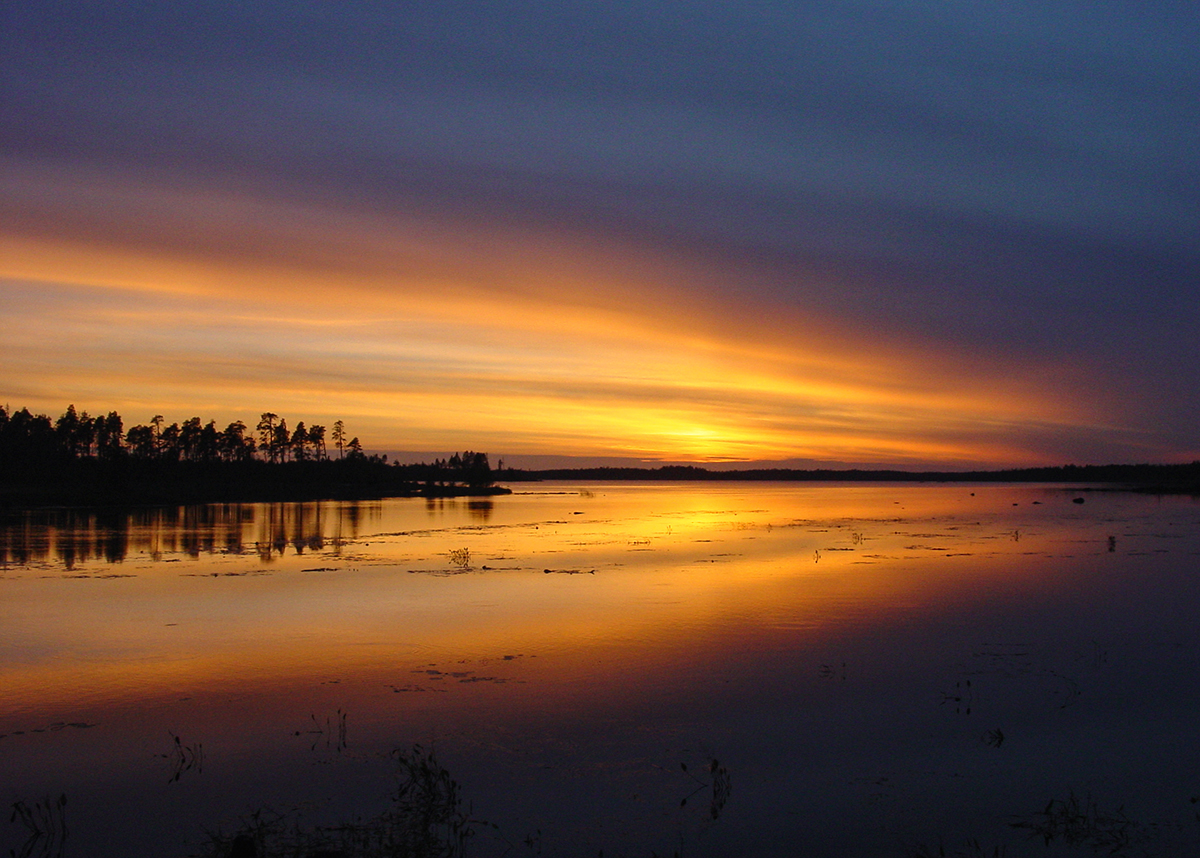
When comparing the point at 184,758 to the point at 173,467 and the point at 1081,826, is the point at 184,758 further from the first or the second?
the point at 173,467

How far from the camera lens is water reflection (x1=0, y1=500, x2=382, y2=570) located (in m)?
34.6

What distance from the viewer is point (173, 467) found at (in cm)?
11388

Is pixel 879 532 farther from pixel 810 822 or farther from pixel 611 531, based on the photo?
pixel 810 822

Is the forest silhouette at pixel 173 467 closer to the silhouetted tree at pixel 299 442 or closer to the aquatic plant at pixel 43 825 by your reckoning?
the silhouetted tree at pixel 299 442

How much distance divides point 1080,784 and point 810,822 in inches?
138

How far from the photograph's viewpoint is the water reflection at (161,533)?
Result: 34.6m

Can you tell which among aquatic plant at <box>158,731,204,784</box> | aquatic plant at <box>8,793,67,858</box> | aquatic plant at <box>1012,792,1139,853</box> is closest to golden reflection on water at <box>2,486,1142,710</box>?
aquatic plant at <box>158,731,204,784</box>

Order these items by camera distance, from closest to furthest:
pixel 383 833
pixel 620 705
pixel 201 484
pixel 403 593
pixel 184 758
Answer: pixel 383 833, pixel 184 758, pixel 620 705, pixel 403 593, pixel 201 484

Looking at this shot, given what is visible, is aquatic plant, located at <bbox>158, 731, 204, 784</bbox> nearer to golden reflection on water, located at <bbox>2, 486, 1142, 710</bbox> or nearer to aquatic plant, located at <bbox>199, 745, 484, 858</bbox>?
aquatic plant, located at <bbox>199, 745, 484, 858</bbox>

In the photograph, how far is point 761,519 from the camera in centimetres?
6700

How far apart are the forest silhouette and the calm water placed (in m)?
63.1

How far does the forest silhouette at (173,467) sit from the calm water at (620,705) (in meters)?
63.1

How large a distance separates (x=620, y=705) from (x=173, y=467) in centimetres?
11525

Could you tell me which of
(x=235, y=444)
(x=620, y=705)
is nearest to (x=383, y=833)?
(x=620, y=705)
